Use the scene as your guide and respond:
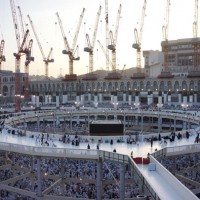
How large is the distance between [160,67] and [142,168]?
15452 centimetres

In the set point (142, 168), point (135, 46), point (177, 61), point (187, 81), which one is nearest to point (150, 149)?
point (142, 168)

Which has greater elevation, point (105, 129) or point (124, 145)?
point (105, 129)

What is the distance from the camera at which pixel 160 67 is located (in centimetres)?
17775

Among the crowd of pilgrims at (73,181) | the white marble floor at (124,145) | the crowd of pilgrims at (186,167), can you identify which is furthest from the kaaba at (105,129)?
the white marble floor at (124,145)

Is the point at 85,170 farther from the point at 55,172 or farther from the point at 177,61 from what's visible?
the point at 177,61

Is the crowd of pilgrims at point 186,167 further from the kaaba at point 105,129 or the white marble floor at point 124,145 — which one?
the kaaba at point 105,129

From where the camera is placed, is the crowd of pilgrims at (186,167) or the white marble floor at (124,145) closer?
the white marble floor at (124,145)

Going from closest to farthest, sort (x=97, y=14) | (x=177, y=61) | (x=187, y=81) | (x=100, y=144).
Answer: (x=100, y=144)
(x=187, y=81)
(x=97, y=14)
(x=177, y=61)

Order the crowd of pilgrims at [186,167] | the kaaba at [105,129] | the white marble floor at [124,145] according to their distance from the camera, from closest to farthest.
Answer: the white marble floor at [124,145], the crowd of pilgrims at [186,167], the kaaba at [105,129]

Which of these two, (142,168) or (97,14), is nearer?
(142,168)

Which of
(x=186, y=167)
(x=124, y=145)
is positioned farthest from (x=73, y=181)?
(x=186, y=167)

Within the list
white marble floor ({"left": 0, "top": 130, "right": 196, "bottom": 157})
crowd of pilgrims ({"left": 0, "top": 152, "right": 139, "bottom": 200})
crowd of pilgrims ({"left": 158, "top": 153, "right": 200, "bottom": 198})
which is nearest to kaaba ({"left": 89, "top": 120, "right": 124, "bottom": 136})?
crowd of pilgrims ({"left": 0, "top": 152, "right": 139, "bottom": 200})

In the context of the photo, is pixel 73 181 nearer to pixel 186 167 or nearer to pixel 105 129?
pixel 105 129

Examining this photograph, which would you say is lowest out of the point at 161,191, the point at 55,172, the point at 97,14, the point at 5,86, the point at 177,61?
the point at 55,172
